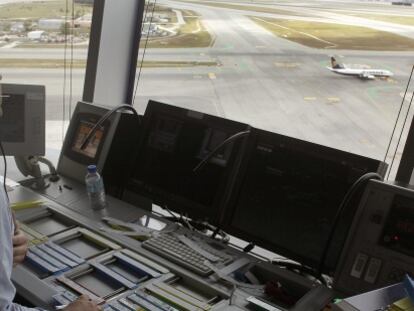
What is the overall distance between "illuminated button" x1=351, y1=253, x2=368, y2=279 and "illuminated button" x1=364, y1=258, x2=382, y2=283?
18 mm

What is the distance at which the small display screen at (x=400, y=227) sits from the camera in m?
1.46

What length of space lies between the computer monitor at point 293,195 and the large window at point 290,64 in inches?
19.1

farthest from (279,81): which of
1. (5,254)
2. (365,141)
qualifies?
(5,254)

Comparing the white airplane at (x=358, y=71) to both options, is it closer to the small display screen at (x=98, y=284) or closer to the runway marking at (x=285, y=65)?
the runway marking at (x=285, y=65)

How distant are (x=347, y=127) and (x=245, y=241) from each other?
95cm

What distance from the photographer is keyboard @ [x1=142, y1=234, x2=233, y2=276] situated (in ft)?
5.44

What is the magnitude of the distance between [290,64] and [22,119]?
57.2 inches

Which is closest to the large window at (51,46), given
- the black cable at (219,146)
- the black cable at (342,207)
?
the black cable at (219,146)

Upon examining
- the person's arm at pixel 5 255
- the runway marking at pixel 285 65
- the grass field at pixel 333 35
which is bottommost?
the person's arm at pixel 5 255

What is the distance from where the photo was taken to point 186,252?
5.67 ft

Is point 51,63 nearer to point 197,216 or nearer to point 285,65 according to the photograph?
point 285,65

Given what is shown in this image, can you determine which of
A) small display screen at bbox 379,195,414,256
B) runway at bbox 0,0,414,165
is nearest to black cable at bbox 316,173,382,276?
Result: small display screen at bbox 379,195,414,256

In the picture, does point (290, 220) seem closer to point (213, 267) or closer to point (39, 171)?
point (213, 267)

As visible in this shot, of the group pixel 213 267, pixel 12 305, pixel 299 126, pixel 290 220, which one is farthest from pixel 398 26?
pixel 12 305
